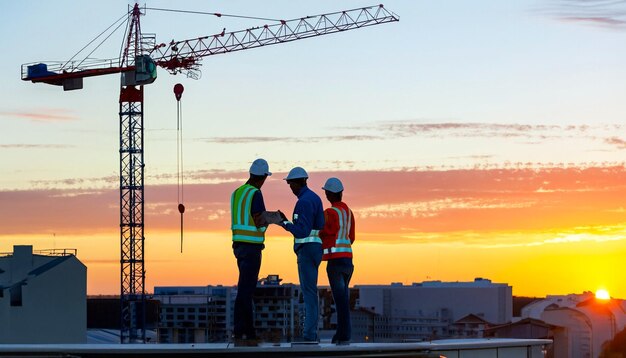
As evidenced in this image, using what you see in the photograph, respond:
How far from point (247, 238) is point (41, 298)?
8101cm

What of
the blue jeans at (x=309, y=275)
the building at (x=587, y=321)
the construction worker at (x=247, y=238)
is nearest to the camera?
the construction worker at (x=247, y=238)

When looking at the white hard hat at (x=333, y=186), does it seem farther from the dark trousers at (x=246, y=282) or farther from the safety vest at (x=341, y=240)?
the dark trousers at (x=246, y=282)

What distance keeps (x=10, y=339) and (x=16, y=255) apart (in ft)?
24.5

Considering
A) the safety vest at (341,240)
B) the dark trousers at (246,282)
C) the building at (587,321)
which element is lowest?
the building at (587,321)

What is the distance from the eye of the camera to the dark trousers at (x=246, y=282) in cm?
1969

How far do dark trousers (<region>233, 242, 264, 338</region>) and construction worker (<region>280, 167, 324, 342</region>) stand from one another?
2.20ft

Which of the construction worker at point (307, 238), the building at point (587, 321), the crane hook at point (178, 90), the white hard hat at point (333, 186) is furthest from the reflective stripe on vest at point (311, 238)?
the building at point (587, 321)

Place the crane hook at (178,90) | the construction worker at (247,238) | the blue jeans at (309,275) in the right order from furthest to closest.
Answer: the crane hook at (178,90) < the blue jeans at (309,275) < the construction worker at (247,238)

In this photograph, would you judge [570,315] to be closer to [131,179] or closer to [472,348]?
[131,179]

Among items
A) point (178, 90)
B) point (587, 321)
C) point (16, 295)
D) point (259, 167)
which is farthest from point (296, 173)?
point (587, 321)

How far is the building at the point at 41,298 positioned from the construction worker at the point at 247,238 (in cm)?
7438

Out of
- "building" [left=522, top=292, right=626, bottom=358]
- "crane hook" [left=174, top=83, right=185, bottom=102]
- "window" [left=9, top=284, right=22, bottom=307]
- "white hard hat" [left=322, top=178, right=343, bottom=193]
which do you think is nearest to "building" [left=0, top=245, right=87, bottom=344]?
"window" [left=9, top=284, right=22, bottom=307]

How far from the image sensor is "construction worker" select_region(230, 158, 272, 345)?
19.6m

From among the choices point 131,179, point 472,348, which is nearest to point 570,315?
point 131,179
